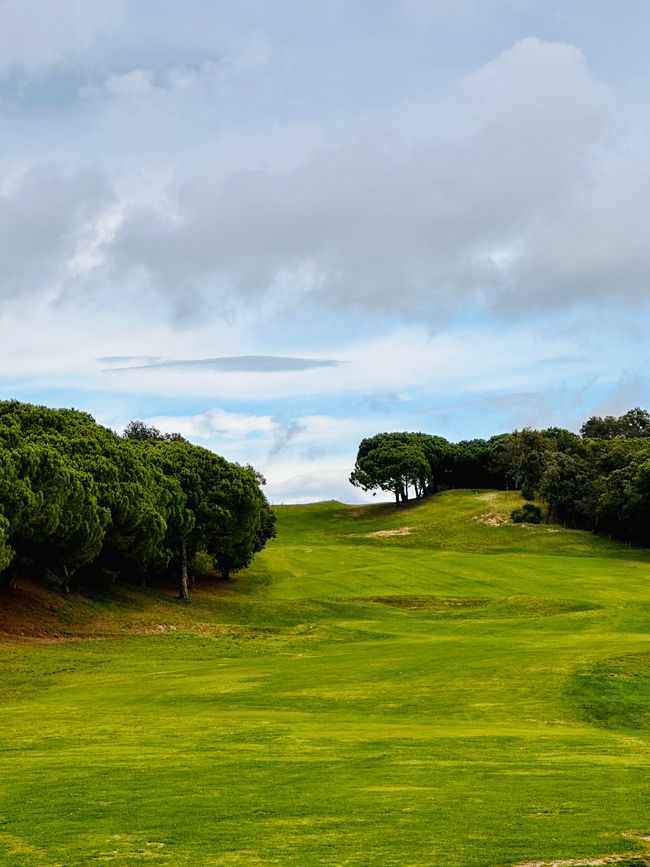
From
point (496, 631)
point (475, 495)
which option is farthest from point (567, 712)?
point (475, 495)

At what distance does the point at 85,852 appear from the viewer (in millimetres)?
14969

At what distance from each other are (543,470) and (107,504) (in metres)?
98.5

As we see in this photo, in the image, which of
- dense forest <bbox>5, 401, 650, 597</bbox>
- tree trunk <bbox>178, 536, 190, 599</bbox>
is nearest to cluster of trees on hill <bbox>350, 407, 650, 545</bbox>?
dense forest <bbox>5, 401, 650, 597</bbox>

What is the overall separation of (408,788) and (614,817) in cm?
446

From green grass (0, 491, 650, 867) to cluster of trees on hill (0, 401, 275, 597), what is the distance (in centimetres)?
437

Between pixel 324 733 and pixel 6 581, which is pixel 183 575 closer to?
pixel 6 581

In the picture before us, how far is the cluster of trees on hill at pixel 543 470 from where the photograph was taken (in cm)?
13188

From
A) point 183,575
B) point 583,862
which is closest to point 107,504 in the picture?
point 183,575

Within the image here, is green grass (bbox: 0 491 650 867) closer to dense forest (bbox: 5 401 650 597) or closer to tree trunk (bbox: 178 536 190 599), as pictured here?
tree trunk (bbox: 178 536 190 599)

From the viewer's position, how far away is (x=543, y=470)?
498 ft

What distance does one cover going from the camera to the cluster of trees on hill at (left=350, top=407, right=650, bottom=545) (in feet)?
433

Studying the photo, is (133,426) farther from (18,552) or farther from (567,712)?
(567,712)

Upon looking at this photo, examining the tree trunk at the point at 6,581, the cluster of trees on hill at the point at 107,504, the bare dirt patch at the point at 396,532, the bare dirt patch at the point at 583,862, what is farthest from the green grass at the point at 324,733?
the bare dirt patch at the point at 396,532

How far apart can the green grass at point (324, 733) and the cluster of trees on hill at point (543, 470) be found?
173 feet
